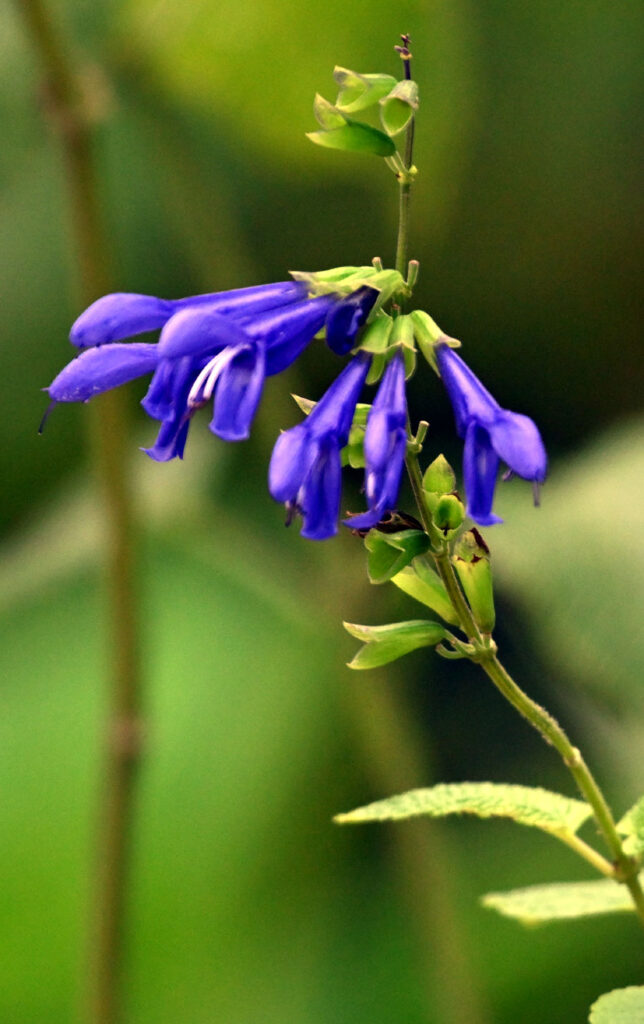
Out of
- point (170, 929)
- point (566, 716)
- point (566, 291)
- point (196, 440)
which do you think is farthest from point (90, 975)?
point (566, 291)

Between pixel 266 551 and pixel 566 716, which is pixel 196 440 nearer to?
pixel 266 551

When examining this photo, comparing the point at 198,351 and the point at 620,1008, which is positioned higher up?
the point at 198,351

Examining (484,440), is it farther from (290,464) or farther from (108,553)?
(108,553)

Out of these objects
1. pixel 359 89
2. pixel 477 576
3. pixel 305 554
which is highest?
pixel 359 89

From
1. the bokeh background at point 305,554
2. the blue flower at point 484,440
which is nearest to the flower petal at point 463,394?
the blue flower at point 484,440

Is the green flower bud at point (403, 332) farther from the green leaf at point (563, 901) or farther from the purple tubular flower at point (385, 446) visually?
the green leaf at point (563, 901)

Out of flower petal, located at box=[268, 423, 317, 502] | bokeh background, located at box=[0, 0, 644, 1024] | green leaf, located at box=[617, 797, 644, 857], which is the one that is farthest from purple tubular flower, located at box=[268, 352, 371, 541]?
bokeh background, located at box=[0, 0, 644, 1024]

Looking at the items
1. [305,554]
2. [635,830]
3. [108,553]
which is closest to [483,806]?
[635,830]
